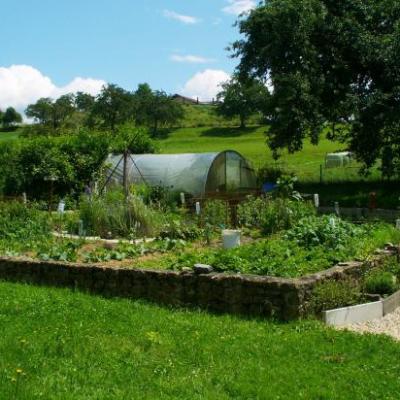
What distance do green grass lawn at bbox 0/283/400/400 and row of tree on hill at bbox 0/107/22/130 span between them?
3460 inches

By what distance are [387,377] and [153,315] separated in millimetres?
3016

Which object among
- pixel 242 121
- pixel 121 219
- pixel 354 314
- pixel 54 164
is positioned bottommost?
pixel 354 314

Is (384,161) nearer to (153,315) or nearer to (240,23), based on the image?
(240,23)

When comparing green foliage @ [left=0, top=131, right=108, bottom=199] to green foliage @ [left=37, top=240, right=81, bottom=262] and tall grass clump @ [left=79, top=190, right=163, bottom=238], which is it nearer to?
tall grass clump @ [left=79, top=190, right=163, bottom=238]

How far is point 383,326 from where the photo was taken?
778 cm

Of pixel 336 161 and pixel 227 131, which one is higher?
pixel 227 131

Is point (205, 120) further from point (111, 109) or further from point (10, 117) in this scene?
point (10, 117)

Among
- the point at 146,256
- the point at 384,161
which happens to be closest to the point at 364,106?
the point at 384,161

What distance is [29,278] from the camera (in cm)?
1000

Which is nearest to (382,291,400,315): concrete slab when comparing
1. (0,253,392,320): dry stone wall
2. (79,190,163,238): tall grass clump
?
(0,253,392,320): dry stone wall

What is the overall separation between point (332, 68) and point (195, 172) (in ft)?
20.1

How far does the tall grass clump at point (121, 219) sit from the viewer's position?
580 inches

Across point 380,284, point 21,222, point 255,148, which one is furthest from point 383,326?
point 255,148

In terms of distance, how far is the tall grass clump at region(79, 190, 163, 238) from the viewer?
14.7 metres
